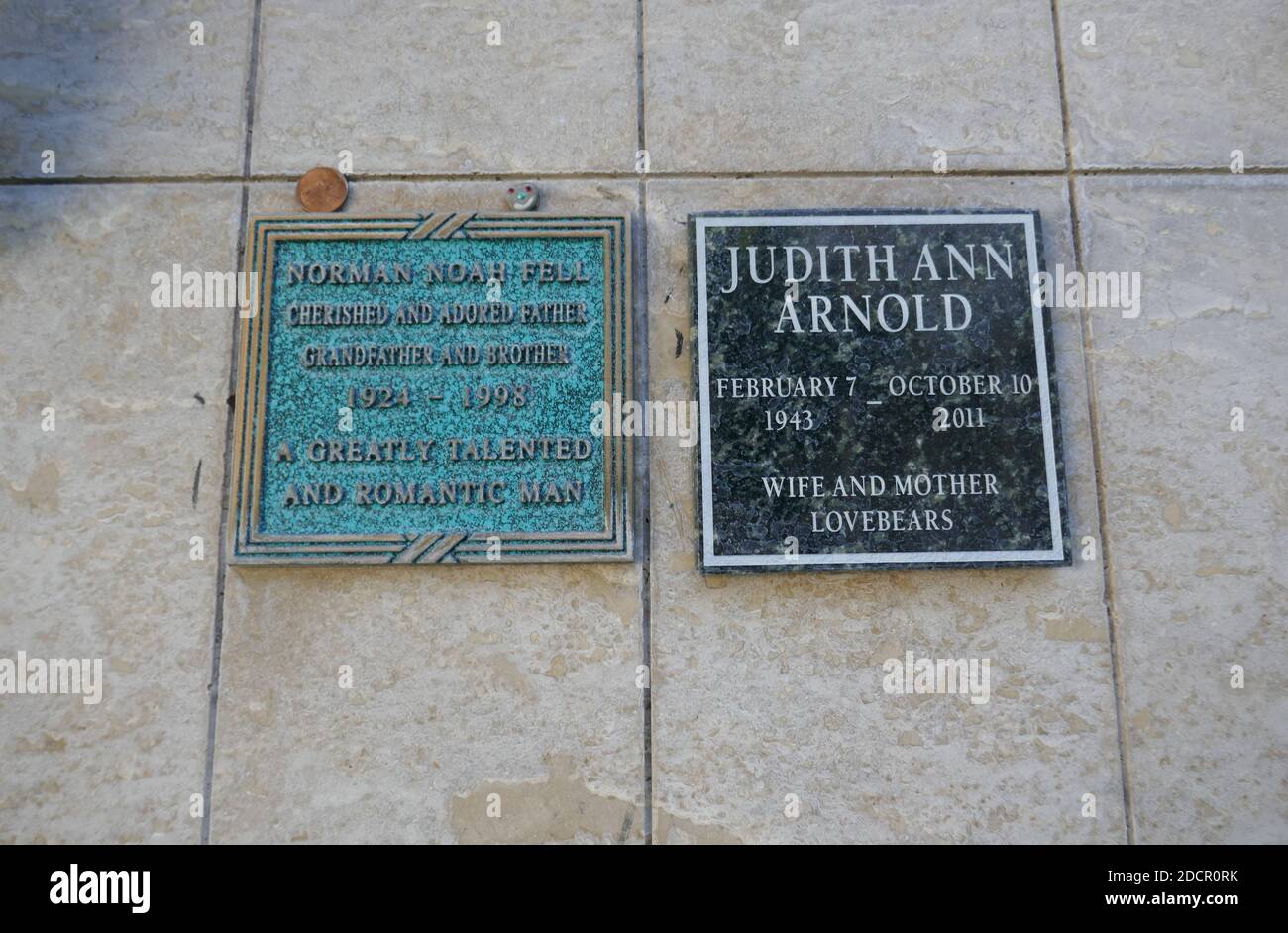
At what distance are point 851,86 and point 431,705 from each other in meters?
2.88

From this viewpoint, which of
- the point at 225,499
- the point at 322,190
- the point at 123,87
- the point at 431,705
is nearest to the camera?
the point at 431,705

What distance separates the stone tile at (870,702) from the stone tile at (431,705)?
203 mm

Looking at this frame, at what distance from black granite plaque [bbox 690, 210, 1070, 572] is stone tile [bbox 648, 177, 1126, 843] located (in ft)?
0.47

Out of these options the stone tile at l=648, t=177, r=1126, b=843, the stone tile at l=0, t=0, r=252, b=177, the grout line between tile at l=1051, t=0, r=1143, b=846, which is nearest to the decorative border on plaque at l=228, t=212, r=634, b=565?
the stone tile at l=648, t=177, r=1126, b=843

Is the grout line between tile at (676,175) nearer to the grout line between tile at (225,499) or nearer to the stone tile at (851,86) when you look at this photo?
the stone tile at (851,86)

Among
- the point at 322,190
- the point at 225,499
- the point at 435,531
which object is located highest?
the point at 322,190

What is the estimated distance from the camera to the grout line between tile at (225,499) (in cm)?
332

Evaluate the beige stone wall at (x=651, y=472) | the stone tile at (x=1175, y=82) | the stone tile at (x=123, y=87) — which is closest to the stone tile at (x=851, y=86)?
the beige stone wall at (x=651, y=472)

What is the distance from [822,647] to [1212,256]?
2152 millimetres

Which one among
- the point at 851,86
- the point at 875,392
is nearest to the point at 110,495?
the point at 875,392

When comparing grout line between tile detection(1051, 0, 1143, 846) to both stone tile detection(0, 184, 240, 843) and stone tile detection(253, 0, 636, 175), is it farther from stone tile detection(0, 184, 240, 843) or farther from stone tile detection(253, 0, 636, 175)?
stone tile detection(0, 184, 240, 843)

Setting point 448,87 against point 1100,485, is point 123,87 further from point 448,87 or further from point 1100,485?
point 1100,485

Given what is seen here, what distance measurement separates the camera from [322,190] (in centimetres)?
364
